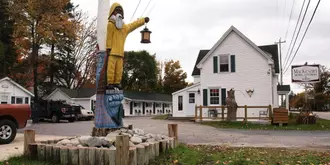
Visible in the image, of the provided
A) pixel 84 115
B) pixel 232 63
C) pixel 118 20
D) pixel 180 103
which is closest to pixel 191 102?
pixel 180 103

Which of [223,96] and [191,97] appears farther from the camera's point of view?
[191,97]

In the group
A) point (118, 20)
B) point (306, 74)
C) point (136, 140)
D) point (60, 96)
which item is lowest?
point (136, 140)

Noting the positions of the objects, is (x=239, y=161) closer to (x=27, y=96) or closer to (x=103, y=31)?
(x=103, y=31)

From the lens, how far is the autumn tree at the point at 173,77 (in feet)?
190

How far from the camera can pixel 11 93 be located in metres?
26.9

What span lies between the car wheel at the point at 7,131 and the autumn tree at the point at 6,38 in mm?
21844

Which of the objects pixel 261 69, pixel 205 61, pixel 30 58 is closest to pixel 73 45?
pixel 30 58

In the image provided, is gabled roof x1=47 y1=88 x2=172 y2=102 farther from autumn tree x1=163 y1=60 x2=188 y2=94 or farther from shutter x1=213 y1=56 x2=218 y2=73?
shutter x1=213 y1=56 x2=218 y2=73

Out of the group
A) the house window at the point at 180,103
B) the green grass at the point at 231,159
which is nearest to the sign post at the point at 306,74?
the house window at the point at 180,103

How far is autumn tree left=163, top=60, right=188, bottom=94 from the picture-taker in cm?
5800

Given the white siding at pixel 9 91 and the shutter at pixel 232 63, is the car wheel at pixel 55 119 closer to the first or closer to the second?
the white siding at pixel 9 91

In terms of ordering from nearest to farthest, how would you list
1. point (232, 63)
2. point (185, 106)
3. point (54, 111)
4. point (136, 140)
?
point (136, 140)
point (232, 63)
point (54, 111)
point (185, 106)

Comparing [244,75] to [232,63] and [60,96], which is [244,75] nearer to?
[232,63]

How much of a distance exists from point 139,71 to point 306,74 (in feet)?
120
